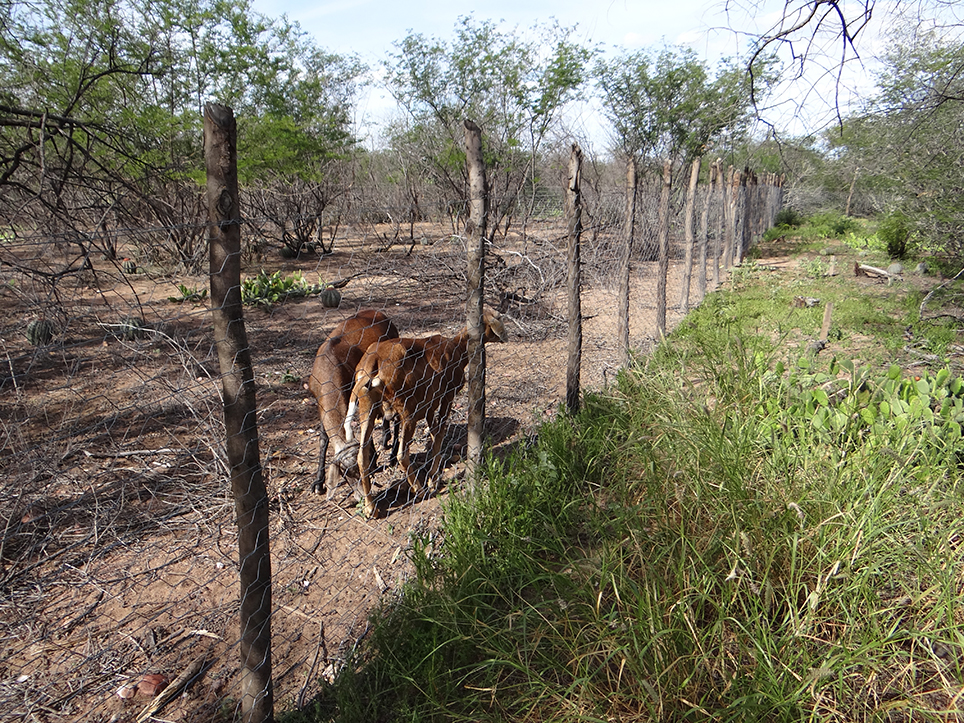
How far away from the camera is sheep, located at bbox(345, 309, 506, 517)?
358 cm

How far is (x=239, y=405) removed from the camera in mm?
1696

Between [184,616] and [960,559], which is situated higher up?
[960,559]

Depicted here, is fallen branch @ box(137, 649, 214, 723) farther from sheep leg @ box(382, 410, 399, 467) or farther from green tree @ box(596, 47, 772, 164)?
green tree @ box(596, 47, 772, 164)

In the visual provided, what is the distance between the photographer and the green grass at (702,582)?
6.30 ft

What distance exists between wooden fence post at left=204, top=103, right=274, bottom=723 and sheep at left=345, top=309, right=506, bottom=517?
66.7 inches

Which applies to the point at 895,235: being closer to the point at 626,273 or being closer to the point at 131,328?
the point at 626,273

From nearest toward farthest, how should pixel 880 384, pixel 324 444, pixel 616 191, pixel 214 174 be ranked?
pixel 214 174, pixel 880 384, pixel 324 444, pixel 616 191

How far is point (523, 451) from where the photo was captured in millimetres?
3531

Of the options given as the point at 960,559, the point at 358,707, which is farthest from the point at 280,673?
the point at 960,559

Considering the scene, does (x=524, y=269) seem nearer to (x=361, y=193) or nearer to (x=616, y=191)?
(x=616, y=191)

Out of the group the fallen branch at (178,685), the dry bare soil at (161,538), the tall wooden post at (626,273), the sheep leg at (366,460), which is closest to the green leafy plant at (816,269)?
the tall wooden post at (626,273)

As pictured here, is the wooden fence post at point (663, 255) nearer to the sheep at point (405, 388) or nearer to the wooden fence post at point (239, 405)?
the sheep at point (405, 388)

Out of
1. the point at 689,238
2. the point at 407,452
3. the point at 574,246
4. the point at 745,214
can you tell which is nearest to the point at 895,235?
the point at 745,214

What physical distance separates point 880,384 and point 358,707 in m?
3.51
